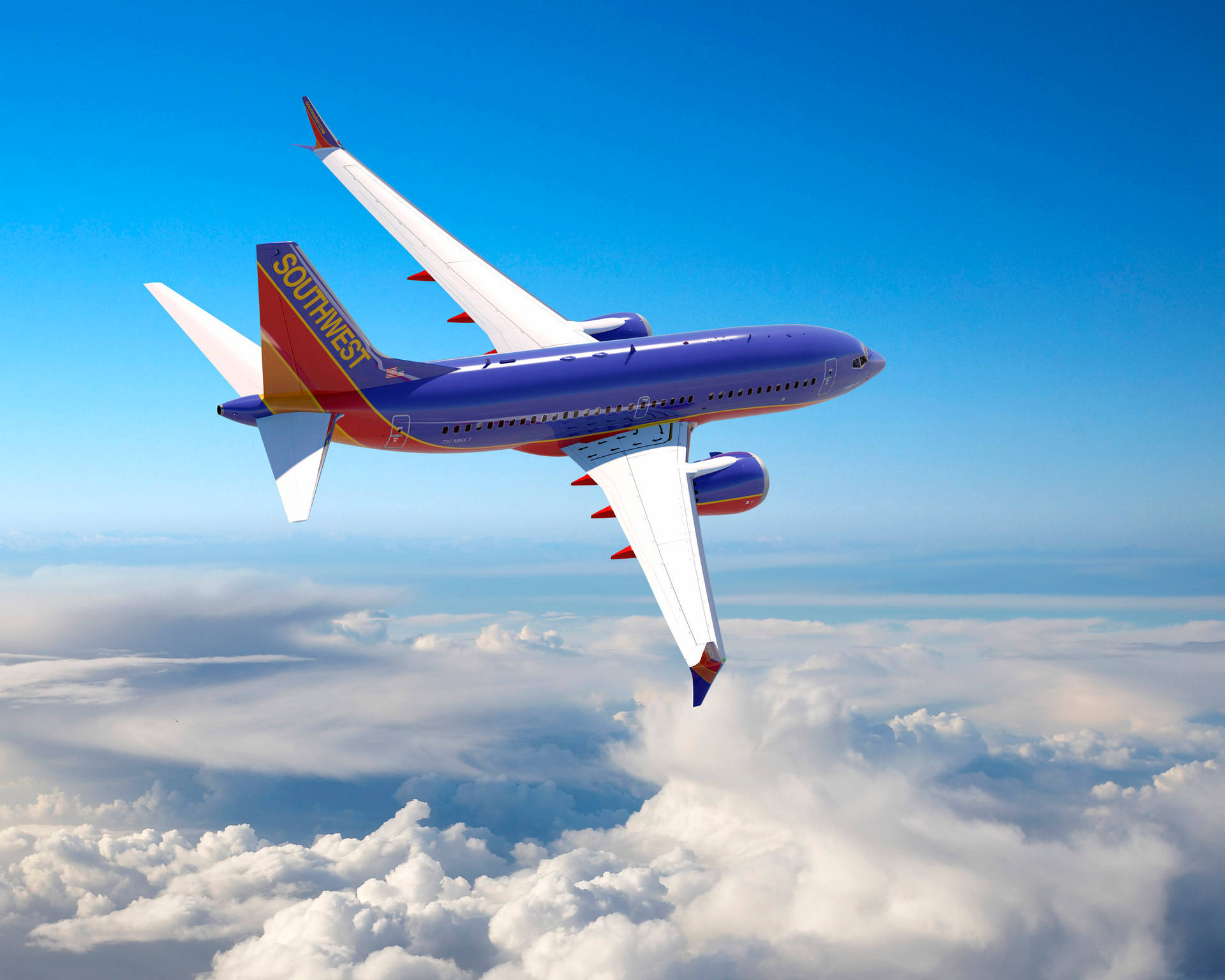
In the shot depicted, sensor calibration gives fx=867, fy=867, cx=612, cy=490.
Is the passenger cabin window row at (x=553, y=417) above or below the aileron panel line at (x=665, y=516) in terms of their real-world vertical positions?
above

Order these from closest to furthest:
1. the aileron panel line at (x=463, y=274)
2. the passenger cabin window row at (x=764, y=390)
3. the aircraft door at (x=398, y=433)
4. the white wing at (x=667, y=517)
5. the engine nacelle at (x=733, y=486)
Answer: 1. the white wing at (x=667, y=517)
2. the aircraft door at (x=398, y=433)
3. the engine nacelle at (x=733, y=486)
4. the passenger cabin window row at (x=764, y=390)
5. the aileron panel line at (x=463, y=274)

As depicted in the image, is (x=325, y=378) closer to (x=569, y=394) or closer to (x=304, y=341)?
(x=304, y=341)

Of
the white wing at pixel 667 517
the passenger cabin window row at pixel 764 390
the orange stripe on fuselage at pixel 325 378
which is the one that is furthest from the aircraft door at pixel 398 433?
the passenger cabin window row at pixel 764 390

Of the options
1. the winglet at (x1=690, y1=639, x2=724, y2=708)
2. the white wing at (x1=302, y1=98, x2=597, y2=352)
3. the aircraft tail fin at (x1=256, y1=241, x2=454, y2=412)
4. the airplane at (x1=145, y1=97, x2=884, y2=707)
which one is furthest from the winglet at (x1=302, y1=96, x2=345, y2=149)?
the winglet at (x1=690, y1=639, x2=724, y2=708)

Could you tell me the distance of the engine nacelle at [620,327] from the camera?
4447 centimetres

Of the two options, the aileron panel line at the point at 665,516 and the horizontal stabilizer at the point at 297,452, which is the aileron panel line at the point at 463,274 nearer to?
the aileron panel line at the point at 665,516

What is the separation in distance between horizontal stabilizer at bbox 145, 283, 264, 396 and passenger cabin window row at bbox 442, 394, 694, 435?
7898mm

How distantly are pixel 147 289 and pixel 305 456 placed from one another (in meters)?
13.4

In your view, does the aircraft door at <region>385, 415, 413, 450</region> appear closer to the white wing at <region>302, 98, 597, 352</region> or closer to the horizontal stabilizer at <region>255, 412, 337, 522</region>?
the horizontal stabilizer at <region>255, 412, 337, 522</region>

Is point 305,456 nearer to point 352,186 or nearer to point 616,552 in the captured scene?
point 616,552

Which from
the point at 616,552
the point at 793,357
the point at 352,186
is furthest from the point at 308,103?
the point at 616,552

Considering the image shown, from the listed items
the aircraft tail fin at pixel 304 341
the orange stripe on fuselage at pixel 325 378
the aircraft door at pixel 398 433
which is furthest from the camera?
the aircraft door at pixel 398 433

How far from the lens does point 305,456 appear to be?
31.9m

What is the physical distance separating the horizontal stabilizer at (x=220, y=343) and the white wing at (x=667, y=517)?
44.1 ft
